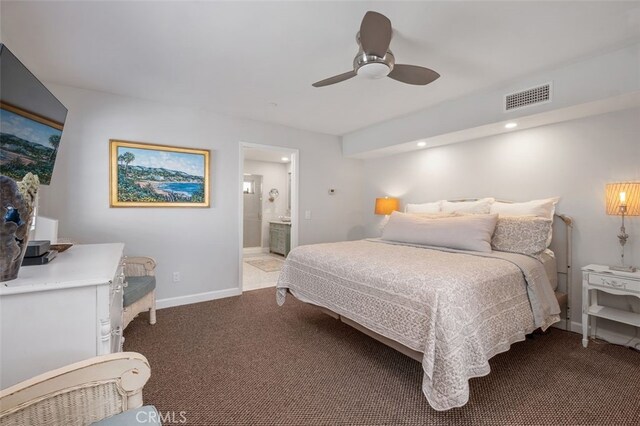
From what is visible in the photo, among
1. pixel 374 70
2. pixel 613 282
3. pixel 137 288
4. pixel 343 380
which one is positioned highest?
pixel 374 70

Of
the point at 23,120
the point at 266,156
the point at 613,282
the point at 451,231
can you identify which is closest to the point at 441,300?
the point at 451,231

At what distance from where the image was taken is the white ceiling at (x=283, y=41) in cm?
177

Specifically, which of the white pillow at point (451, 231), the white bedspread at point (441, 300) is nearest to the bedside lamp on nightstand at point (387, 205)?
the white pillow at point (451, 231)

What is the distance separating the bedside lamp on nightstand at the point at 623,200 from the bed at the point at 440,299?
0.43 metres

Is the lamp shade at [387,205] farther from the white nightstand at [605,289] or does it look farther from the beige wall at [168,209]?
the white nightstand at [605,289]

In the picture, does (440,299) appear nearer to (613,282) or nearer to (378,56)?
(378,56)

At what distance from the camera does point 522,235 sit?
2.62 m

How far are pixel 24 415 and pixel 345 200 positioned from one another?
456 cm

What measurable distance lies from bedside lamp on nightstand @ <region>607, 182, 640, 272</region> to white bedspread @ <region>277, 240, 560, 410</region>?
0.73 m

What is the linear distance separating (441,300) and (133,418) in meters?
1.45

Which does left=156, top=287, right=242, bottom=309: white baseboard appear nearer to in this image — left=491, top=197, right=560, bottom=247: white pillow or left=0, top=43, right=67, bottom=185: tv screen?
left=0, top=43, right=67, bottom=185: tv screen

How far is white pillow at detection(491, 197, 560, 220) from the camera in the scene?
280 centimetres

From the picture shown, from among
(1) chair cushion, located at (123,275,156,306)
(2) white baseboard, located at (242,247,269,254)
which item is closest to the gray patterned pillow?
(1) chair cushion, located at (123,275,156,306)

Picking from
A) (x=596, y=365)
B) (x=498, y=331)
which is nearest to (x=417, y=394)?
(x=498, y=331)
